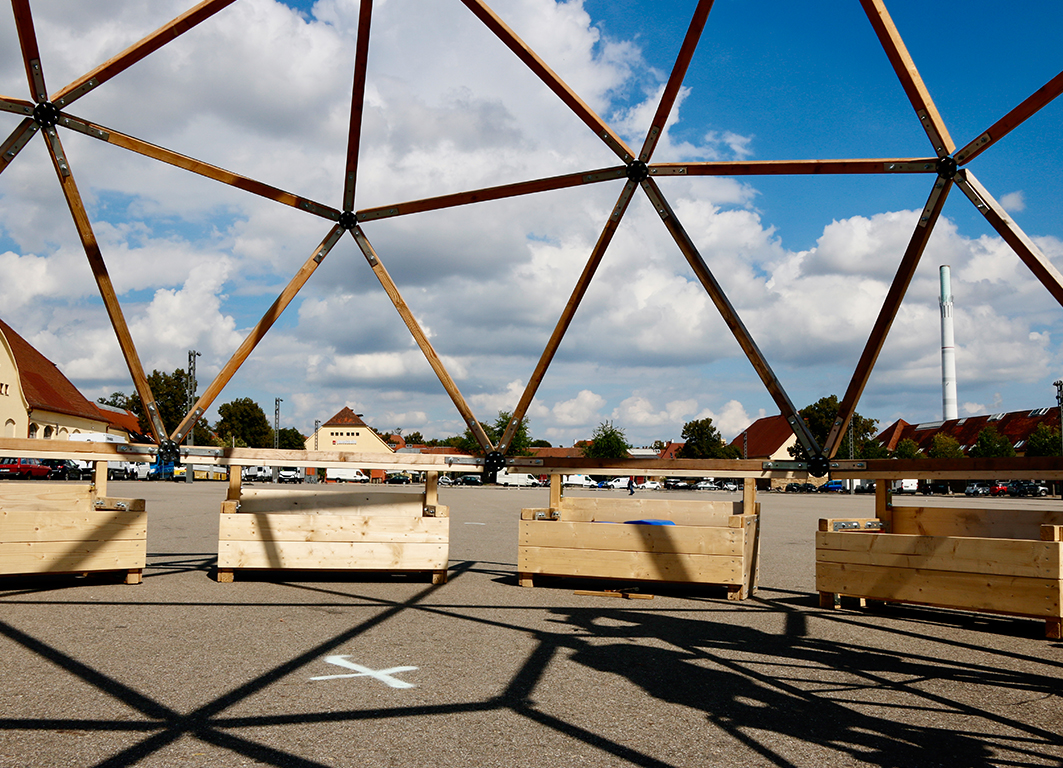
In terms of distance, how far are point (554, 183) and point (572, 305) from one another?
5.49ft

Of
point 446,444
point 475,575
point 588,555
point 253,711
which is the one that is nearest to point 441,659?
point 253,711

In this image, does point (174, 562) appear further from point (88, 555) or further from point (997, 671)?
point (997, 671)

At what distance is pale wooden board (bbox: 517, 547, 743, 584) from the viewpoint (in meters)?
9.45

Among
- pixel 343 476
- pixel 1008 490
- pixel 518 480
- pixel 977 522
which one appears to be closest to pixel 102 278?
pixel 977 522

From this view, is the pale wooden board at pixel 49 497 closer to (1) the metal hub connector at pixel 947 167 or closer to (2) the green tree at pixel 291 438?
(1) the metal hub connector at pixel 947 167

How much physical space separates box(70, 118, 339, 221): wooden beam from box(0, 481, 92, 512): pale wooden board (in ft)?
14.7

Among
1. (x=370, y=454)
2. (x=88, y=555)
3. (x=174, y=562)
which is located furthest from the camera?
(x=174, y=562)

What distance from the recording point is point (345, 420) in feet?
419

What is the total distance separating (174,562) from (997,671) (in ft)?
35.7

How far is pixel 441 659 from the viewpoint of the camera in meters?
6.03

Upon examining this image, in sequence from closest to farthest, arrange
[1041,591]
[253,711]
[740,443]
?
[253,711]
[1041,591]
[740,443]

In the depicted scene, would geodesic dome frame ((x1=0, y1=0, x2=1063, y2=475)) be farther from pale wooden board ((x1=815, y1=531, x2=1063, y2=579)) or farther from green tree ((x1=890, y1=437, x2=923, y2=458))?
green tree ((x1=890, y1=437, x2=923, y2=458))

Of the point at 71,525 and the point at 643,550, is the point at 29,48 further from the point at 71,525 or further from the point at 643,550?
the point at 643,550

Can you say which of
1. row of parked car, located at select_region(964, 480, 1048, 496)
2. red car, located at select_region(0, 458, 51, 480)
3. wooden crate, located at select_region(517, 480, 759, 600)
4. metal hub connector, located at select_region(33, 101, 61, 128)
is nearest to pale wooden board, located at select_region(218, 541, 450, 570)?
wooden crate, located at select_region(517, 480, 759, 600)
